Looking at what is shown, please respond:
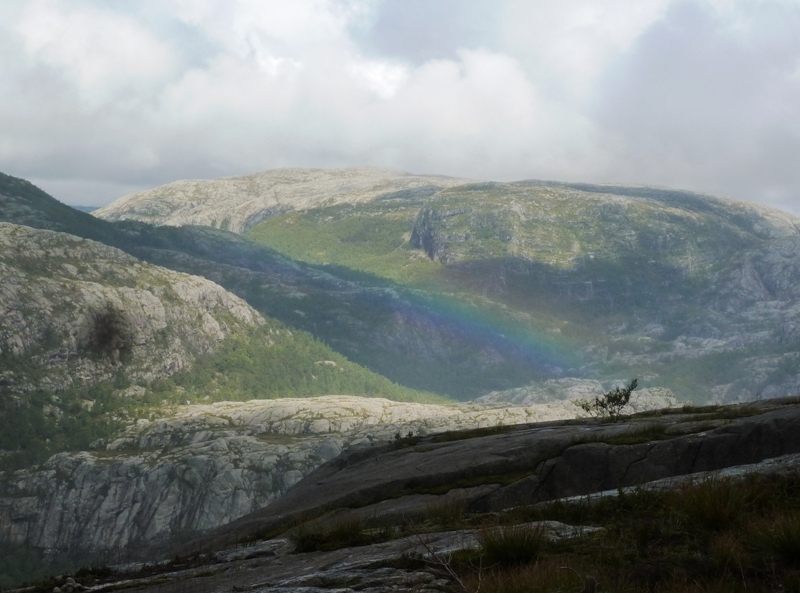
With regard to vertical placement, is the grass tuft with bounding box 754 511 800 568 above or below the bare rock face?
above

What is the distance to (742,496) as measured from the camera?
1325 cm

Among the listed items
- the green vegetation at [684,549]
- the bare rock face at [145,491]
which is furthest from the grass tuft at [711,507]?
the bare rock face at [145,491]

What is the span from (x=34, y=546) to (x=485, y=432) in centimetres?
15197

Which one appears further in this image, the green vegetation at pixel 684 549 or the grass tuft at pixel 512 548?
the grass tuft at pixel 512 548

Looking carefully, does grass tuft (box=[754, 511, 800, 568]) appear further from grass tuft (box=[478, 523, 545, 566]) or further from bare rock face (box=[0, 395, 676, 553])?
bare rock face (box=[0, 395, 676, 553])

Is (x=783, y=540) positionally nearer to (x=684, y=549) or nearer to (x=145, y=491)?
(x=684, y=549)

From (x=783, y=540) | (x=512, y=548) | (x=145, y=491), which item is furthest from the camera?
(x=145, y=491)

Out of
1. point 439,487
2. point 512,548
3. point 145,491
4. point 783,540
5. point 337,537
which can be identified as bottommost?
point 145,491

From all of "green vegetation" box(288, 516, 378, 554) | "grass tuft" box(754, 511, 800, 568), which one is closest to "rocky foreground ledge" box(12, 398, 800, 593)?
"green vegetation" box(288, 516, 378, 554)

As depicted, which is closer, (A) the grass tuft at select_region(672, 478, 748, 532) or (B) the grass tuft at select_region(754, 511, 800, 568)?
(B) the grass tuft at select_region(754, 511, 800, 568)

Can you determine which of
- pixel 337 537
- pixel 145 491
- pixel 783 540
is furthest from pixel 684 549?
pixel 145 491

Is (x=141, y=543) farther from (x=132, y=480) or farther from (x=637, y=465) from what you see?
(x=637, y=465)

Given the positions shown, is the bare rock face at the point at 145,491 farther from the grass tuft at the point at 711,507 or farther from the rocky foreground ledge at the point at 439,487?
the grass tuft at the point at 711,507

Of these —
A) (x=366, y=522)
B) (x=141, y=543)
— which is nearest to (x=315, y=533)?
(x=366, y=522)
